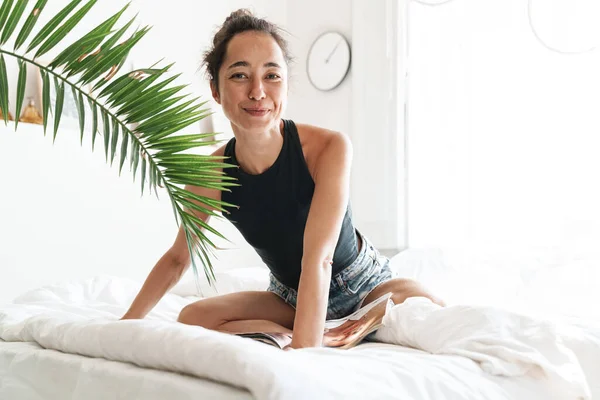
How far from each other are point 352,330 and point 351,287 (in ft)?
0.74

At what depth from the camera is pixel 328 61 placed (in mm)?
4305

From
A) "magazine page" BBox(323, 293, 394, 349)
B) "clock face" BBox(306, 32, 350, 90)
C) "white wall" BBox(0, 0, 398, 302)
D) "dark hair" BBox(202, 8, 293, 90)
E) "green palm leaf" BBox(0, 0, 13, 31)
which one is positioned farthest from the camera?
"clock face" BBox(306, 32, 350, 90)

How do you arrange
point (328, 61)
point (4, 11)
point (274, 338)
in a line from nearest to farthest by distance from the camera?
point (4, 11) < point (274, 338) < point (328, 61)

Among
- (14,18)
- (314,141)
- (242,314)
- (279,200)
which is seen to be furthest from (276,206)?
(14,18)

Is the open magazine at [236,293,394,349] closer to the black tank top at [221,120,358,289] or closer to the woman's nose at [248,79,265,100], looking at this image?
the black tank top at [221,120,358,289]

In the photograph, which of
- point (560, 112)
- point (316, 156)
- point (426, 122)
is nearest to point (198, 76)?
point (426, 122)

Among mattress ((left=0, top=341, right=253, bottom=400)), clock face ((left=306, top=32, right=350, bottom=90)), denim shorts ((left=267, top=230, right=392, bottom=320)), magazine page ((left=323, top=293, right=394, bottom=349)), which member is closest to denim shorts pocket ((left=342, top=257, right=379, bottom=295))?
denim shorts ((left=267, top=230, right=392, bottom=320))

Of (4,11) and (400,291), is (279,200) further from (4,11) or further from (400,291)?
(4,11)

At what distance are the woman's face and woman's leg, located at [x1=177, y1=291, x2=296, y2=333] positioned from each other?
0.47 meters

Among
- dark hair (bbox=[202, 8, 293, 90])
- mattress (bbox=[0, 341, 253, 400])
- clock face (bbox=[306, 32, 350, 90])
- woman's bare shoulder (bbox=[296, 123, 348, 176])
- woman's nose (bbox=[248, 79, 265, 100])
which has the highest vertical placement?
clock face (bbox=[306, 32, 350, 90])

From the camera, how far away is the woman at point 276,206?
5.17ft

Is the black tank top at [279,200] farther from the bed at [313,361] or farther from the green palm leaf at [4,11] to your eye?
the green palm leaf at [4,11]

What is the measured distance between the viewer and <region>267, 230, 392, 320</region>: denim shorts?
179 cm

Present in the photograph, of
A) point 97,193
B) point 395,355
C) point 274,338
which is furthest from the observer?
point 97,193
